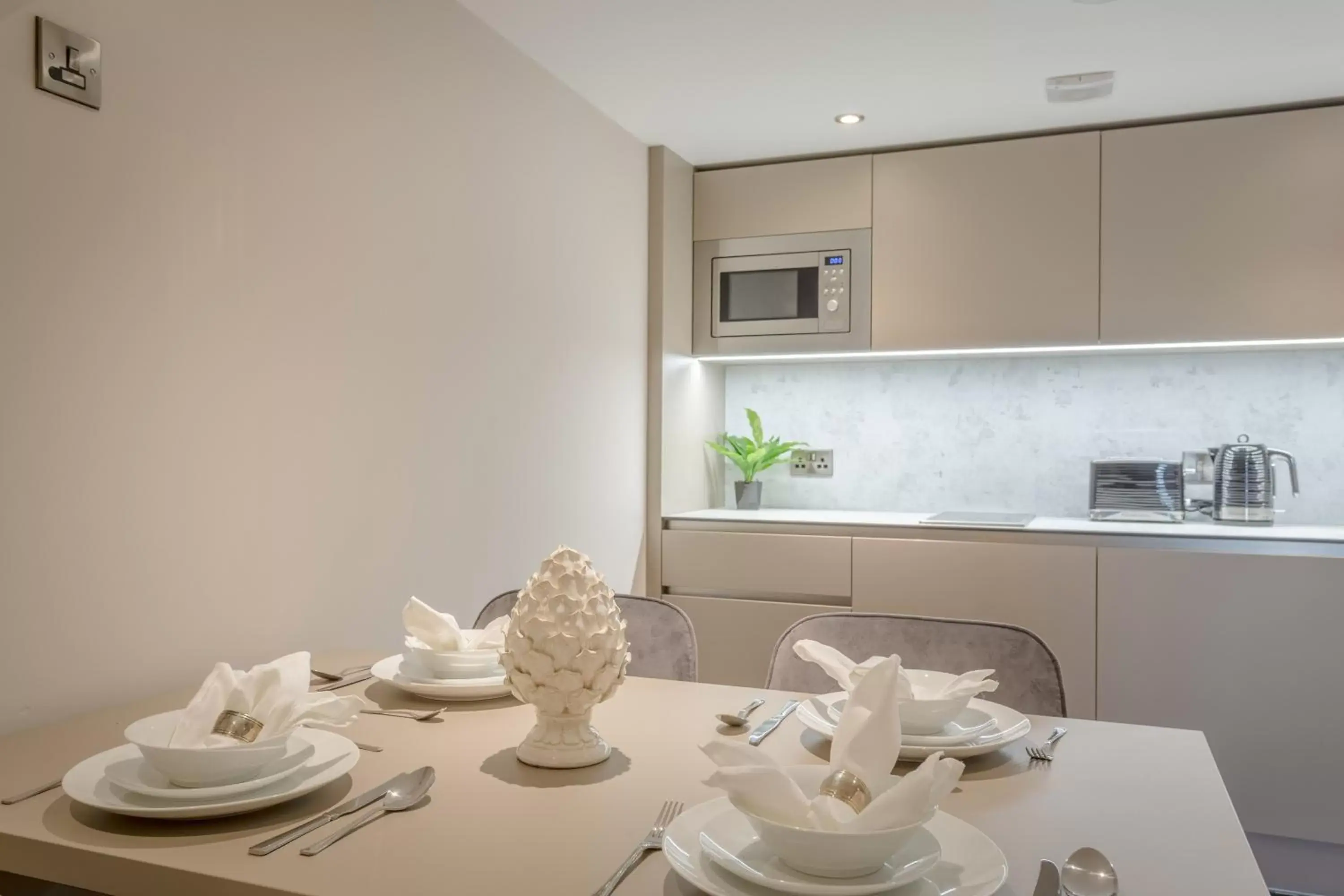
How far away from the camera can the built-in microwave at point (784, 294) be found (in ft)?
11.0

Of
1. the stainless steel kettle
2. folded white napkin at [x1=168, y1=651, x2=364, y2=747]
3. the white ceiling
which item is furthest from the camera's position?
the stainless steel kettle

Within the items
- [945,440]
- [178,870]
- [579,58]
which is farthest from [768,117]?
[178,870]

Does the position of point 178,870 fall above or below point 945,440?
below

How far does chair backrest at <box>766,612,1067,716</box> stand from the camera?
1.50 metres

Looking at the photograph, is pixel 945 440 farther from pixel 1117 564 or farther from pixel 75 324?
pixel 75 324

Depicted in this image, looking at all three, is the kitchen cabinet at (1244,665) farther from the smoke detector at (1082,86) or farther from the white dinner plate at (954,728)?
the white dinner plate at (954,728)

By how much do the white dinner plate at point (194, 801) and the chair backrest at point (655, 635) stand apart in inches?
32.4

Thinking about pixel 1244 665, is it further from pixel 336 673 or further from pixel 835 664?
pixel 336 673

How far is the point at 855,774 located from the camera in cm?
85

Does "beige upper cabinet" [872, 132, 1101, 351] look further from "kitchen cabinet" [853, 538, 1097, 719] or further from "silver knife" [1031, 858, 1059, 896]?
"silver knife" [1031, 858, 1059, 896]

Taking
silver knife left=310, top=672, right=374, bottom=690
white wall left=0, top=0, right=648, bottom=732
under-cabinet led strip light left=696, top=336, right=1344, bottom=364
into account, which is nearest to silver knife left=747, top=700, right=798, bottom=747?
silver knife left=310, top=672, right=374, bottom=690

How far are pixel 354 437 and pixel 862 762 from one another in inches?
55.3

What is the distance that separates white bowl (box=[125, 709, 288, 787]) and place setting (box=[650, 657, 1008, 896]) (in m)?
0.38

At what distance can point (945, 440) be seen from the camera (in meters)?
3.60
